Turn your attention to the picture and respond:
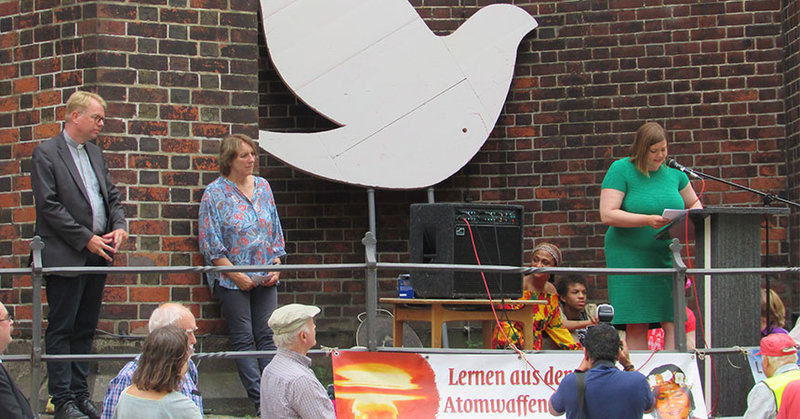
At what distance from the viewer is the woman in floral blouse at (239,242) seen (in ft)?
20.0

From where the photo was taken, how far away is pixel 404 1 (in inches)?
316

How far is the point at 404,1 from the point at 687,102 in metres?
2.49

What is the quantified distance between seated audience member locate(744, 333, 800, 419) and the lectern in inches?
37.5

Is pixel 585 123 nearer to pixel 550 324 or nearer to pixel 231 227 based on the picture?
pixel 550 324

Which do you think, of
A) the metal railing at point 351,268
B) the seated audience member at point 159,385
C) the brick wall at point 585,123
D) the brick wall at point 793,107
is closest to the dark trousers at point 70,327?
the metal railing at point 351,268

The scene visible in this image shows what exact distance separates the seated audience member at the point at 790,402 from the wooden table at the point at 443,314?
1926 mm

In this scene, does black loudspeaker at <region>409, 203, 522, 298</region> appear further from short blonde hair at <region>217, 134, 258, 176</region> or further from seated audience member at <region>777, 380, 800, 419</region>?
seated audience member at <region>777, 380, 800, 419</region>

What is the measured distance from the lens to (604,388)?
4.08m

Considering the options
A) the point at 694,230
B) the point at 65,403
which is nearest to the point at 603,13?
the point at 694,230

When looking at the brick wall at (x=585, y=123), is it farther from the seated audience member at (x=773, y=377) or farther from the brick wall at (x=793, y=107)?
the seated audience member at (x=773, y=377)

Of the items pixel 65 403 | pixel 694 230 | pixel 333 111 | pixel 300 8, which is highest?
pixel 300 8

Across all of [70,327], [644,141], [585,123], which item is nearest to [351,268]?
[70,327]

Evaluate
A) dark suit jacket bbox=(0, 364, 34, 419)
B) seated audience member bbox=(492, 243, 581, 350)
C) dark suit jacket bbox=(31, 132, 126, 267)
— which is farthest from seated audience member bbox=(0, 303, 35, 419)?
seated audience member bbox=(492, 243, 581, 350)

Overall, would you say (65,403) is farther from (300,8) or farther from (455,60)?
(455,60)
